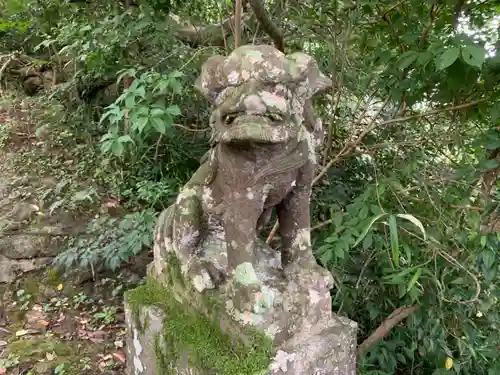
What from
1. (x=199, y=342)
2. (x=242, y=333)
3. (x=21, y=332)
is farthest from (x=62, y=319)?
(x=242, y=333)

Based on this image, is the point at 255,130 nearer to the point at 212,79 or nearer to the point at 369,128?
the point at 212,79

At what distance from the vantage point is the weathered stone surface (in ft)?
3.77

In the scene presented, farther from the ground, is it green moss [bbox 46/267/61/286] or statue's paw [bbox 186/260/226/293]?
statue's paw [bbox 186/260/226/293]

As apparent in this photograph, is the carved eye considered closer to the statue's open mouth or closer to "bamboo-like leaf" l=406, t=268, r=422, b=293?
the statue's open mouth

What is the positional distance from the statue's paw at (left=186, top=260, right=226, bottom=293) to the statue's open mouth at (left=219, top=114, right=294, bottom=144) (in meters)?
0.41

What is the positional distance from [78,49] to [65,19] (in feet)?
1.04

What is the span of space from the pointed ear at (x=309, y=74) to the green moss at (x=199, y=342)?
24.4 inches

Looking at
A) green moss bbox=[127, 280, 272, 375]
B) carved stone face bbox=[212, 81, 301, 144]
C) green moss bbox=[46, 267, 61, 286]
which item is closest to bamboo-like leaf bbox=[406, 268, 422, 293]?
green moss bbox=[127, 280, 272, 375]

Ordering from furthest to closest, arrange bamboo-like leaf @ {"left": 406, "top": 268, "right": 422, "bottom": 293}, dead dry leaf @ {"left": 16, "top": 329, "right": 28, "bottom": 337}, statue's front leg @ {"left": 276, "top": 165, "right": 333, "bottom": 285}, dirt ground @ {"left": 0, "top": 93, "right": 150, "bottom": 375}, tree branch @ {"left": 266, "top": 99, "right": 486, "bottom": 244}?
dead dry leaf @ {"left": 16, "top": 329, "right": 28, "bottom": 337}, dirt ground @ {"left": 0, "top": 93, "right": 150, "bottom": 375}, tree branch @ {"left": 266, "top": 99, "right": 486, "bottom": 244}, bamboo-like leaf @ {"left": 406, "top": 268, "right": 422, "bottom": 293}, statue's front leg @ {"left": 276, "top": 165, "right": 333, "bottom": 285}

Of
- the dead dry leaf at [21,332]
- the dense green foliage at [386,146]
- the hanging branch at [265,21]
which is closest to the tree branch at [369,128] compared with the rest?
the dense green foliage at [386,146]

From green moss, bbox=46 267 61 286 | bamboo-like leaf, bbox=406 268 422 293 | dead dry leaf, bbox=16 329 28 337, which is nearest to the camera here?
bamboo-like leaf, bbox=406 268 422 293

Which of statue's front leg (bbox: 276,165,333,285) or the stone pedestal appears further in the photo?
statue's front leg (bbox: 276,165,333,285)

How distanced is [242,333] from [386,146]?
4.06ft

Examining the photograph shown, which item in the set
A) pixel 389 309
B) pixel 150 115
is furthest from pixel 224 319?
pixel 389 309
